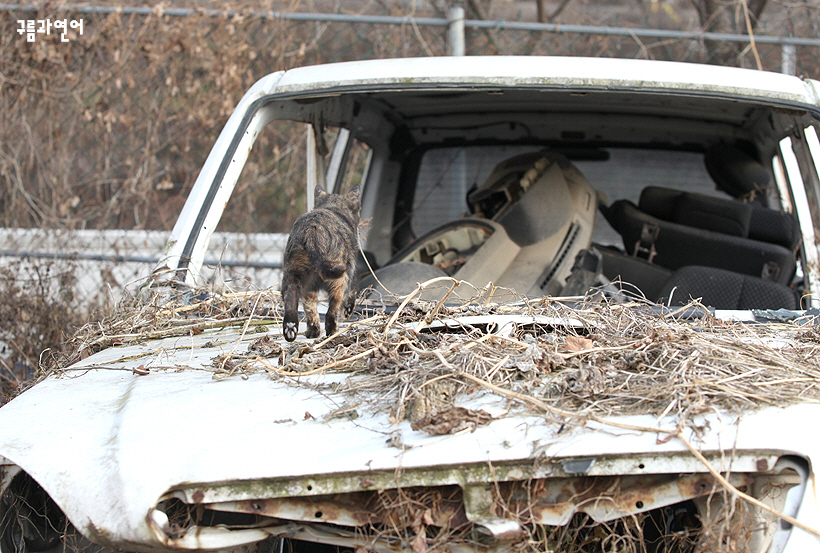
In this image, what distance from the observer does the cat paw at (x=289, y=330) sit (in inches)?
85.1

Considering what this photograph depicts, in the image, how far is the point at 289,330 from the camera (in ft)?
7.11

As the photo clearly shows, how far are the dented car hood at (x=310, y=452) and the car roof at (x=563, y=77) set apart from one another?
5.25ft

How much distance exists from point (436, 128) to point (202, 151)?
3.88 metres

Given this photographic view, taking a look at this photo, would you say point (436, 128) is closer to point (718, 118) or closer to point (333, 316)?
point (718, 118)

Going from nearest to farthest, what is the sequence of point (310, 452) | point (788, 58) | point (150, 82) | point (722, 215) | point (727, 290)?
point (310, 452) → point (727, 290) → point (722, 215) → point (788, 58) → point (150, 82)

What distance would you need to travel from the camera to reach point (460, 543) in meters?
1.50

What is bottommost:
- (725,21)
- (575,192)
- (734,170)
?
(575,192)

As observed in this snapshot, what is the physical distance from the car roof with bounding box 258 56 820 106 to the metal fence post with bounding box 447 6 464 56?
3.44 metres

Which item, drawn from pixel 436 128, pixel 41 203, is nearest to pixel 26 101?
pixel 41 203

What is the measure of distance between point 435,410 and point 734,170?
10.7 ft

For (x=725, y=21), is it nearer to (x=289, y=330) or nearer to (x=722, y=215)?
(x=722, y=215)

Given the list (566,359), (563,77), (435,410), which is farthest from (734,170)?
(435,410)

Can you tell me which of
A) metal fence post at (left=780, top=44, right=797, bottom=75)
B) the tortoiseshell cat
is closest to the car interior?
the tortoiseshell cat

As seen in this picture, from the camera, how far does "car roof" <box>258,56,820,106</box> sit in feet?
9.02
